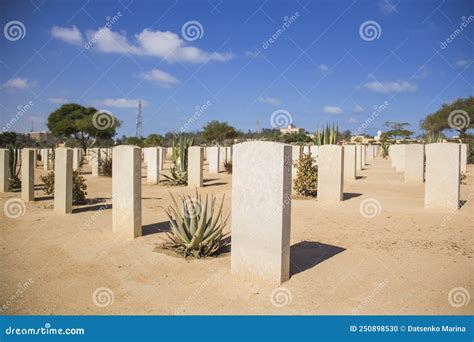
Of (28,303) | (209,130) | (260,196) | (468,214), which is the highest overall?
(209,130)

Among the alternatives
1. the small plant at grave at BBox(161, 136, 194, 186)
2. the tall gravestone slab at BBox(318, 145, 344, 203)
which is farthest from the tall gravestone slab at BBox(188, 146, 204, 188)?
the tall gravestone slab at BBox(318, 145, 344, 203)

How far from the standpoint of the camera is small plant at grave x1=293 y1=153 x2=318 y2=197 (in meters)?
11.3

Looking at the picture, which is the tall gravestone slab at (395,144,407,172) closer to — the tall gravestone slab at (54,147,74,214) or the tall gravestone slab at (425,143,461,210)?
the tall gravestone slab at (425,143,461,210)

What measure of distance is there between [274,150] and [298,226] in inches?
135

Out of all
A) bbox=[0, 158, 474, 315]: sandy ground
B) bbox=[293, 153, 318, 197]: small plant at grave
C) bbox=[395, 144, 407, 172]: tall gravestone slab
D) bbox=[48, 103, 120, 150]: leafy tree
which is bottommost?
bbox=[0, 158, 474, 315]: sandy ground

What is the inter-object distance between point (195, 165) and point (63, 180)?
5.96m

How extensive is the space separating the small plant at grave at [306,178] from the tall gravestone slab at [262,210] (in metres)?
6.95

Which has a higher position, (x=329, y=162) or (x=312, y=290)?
(x=329, y=162)

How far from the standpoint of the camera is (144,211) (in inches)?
351

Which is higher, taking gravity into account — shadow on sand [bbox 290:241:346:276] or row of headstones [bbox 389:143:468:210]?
row of headstones [bbox 389:143:468:210]

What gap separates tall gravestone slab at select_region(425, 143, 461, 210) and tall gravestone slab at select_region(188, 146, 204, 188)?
7.49 metres

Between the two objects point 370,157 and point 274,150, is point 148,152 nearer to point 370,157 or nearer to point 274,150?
point 274,150

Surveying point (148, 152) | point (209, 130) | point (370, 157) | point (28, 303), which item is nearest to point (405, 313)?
point (28, 303)

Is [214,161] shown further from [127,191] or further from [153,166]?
[127,191]
